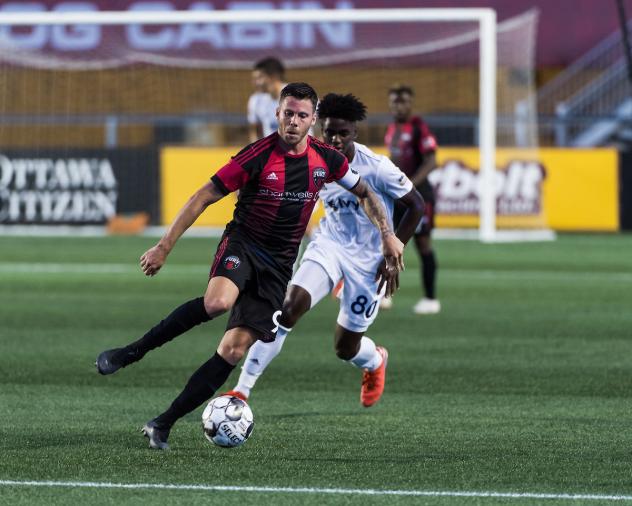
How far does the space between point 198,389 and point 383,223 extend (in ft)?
5.37

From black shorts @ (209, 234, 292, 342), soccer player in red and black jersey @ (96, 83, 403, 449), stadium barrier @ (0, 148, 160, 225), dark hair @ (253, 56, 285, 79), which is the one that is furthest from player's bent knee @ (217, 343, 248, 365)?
stadium barrier @ (0, 148, 160, 225)

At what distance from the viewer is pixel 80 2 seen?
124ft

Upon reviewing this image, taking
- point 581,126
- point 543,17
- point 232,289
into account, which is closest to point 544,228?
point 581,126

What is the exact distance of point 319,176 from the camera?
770 centimetres

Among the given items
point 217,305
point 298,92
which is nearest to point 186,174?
point 298,92

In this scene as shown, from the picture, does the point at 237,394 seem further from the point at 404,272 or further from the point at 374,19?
the point at 374,19

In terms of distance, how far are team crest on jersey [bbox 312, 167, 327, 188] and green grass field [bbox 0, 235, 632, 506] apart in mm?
1364

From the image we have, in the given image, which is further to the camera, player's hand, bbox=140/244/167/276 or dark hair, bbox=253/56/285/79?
dark hair, bbox=253/56/285/79

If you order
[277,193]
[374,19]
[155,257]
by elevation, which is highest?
[374,19]

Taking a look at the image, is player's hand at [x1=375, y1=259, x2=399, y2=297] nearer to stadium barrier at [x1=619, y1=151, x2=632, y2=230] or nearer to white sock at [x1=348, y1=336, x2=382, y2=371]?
white sock at [x1=348, y1=336, x2=382, y2=371]

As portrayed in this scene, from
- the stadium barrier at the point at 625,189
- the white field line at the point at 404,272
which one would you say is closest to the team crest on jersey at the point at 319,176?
the white field line at the point at 404,272

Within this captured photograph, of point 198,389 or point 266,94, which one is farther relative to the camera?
point 266,94

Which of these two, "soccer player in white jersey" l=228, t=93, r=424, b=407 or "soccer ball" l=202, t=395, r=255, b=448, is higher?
"soccer player in white jersey" l=228, t=93, r=424, b=407

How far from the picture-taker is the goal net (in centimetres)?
2611
